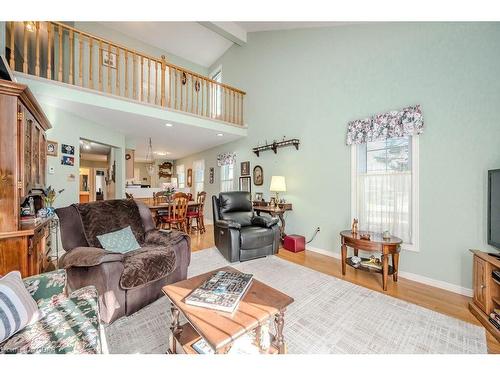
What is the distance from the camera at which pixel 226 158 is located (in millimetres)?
5680

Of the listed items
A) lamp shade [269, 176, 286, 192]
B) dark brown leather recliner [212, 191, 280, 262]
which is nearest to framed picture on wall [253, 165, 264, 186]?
lamp shade [269, 176, 286, 192]

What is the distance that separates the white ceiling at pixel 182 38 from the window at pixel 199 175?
3.25m

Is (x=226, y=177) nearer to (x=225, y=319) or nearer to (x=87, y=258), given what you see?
(x=87, y=258)

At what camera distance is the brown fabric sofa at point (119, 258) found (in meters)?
1.56

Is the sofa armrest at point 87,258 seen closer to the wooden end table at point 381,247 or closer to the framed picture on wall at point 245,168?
the wooden end table at point 381,247

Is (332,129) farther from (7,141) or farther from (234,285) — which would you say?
(7,141)

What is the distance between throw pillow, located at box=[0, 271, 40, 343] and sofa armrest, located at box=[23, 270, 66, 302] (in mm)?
161

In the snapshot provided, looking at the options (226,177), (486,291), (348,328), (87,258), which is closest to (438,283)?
(486,291)

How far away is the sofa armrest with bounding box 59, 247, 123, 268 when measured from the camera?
1.52m

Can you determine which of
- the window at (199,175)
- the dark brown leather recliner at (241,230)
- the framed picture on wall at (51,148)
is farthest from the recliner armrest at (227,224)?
the window at (199,175)

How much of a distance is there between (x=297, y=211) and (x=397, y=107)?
216cm

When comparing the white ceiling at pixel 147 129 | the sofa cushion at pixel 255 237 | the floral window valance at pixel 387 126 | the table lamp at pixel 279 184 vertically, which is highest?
the white ceiling at pixel 147 129

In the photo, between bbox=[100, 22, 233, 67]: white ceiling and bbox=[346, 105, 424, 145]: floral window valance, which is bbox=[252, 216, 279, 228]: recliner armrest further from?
bbox=[100, 22, 233, 67]: white ceiling
